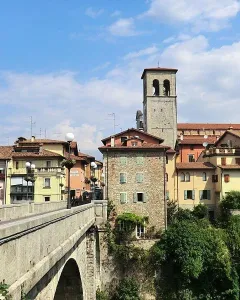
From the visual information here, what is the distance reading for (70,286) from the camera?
69.8 ft

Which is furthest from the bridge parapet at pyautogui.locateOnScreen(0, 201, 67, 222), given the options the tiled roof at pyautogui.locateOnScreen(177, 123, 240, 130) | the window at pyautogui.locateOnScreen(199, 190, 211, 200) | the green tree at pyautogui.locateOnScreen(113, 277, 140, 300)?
the tiled roof at pyautogui.locateOnScreen(177, 123, 240, 130)

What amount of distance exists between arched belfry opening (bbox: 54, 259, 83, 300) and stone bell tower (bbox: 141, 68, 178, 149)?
5581 cm

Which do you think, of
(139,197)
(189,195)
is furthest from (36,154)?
(189,195)

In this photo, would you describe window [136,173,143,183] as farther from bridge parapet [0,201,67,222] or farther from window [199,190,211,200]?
bridge parapet [0,201,67,222]

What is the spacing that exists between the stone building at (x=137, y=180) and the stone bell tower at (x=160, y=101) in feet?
104

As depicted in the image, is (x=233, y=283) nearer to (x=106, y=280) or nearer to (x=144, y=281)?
(x=144, y=281)

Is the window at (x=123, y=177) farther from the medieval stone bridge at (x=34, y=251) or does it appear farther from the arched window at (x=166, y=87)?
the arched window at (x=166, y=87)

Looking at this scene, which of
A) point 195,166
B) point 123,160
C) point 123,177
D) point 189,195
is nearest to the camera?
point 123,177

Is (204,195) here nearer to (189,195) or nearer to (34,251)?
(189,195)

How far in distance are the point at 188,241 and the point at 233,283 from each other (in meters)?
5.99

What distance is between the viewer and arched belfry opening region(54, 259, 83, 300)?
63.8 ft

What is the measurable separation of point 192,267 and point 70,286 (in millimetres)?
19561

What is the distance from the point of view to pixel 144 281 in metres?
40.0

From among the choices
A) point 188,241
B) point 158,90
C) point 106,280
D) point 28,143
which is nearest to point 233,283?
point 188,241
